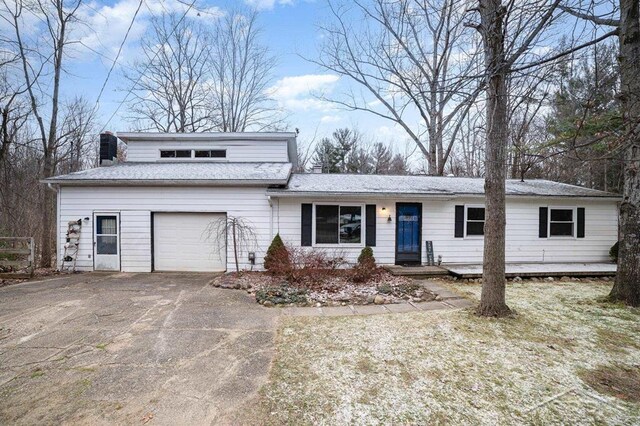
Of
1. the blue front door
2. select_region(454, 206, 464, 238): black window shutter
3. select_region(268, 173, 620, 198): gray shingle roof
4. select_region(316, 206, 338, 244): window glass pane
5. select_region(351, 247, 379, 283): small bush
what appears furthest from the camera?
select_region(454, 206, 464, 238): black window shutter

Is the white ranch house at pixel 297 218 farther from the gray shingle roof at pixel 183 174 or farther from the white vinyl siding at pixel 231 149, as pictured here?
the white vinyl siding at pixel 231 149

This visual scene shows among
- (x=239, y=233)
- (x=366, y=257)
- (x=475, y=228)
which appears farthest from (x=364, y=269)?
(x=475, y=228)

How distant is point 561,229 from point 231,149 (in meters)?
12.3

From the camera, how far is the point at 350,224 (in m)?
9.13

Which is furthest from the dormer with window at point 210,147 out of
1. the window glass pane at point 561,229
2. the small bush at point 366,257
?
the window glass pane at point 561,229

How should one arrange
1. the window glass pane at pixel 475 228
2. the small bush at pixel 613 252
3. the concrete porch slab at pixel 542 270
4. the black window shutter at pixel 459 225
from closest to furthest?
the concrete porch slab at pixel 542 270 → the black window shutter at pixel 459 225 → the window glass pane at pixel 475 228 → the small bush at pixel 613 252

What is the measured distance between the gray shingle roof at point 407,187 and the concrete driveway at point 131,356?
397 centimetres

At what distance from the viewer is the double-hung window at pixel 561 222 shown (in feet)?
32.1

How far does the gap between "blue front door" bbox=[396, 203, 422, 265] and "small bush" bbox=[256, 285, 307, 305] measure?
395 cm

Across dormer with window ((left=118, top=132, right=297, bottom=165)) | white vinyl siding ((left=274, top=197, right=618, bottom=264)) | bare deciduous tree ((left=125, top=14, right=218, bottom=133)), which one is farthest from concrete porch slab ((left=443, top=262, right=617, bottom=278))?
bare deciduous tree ((left=125, top=14, right=218, bottom=133))

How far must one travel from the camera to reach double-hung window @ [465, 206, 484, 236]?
952cm

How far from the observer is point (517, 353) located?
3.89 meters

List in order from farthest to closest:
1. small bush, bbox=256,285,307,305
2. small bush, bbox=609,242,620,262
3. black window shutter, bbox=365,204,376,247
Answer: small bush, bbox=609,242,620,262
black window shutter, bbox=365,204,376,247
small bush, bbox=256,285,307,305

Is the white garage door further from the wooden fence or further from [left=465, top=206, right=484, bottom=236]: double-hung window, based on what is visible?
[left=465, top=206, right=484, bottom=236]: double-hung window
